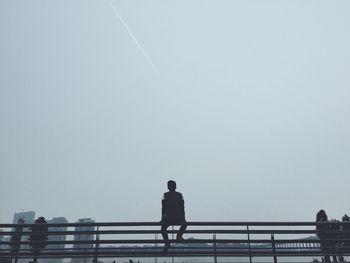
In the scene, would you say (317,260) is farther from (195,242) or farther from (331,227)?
(195,242)

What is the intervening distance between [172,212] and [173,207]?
14 cm

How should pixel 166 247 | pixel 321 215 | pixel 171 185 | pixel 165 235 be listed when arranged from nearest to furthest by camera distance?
1. pixel 166 247
2. pixel 165 235
3. pixel 171 185
4. pixel 321 215

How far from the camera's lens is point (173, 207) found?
9.23 m

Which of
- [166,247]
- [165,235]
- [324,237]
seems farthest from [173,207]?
[324,237]

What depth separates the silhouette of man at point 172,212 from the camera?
8844 millimetres

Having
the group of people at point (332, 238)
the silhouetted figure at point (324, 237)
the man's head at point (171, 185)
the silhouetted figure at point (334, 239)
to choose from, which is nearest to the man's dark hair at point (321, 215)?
the group of people at point (332, 238)

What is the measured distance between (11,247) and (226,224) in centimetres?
576

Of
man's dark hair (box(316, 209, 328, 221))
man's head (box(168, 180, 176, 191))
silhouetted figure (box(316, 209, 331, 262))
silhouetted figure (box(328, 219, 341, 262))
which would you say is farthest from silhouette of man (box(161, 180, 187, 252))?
man's dark hair (box(316, 209, 328, 221))

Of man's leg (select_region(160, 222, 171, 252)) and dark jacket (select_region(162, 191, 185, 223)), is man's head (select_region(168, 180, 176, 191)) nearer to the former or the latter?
dark jacket (select_region(162, 191, 185, 223))

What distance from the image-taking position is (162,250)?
879 centimetres

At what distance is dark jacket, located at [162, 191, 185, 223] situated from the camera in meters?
9.03

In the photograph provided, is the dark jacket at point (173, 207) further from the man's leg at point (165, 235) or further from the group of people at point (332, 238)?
the group of people at point (332, 238)

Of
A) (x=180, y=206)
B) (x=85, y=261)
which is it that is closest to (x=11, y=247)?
(x=85, y=261)

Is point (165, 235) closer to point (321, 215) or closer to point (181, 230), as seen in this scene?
point (181, 230)
